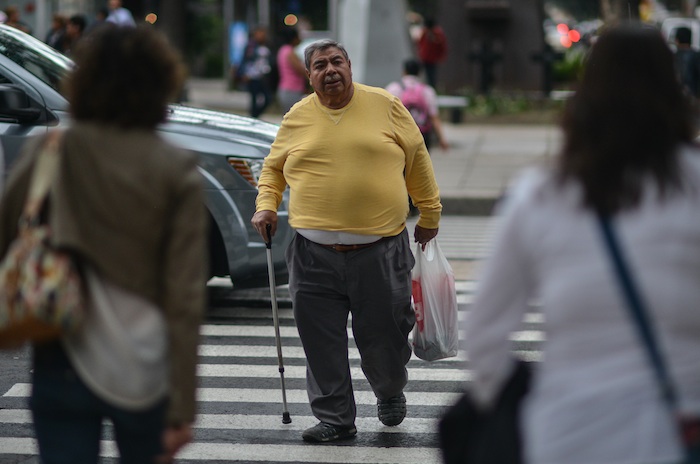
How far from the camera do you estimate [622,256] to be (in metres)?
2.64

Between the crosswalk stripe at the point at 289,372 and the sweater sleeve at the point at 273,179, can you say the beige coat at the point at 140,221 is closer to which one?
the sweater sleeve at the point at 273,179

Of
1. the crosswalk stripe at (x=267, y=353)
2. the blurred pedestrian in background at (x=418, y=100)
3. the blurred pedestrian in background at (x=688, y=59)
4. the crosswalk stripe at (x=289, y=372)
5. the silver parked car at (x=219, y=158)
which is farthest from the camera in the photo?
the blurred pedestrian in background at (x=688, y=59)

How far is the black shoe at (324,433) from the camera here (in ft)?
18.9

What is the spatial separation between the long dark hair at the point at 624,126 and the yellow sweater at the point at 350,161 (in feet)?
8.96

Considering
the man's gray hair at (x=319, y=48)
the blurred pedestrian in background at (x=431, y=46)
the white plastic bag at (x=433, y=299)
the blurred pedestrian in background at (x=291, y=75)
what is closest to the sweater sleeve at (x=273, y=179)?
the man's gray hair at (x=319, y=48)

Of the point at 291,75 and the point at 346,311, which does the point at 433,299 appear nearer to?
the point at 346,311

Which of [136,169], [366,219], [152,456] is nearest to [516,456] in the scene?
[152,456]

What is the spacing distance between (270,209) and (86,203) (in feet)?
8.86

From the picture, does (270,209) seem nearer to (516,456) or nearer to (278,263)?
(278,263)

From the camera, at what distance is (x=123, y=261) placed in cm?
304

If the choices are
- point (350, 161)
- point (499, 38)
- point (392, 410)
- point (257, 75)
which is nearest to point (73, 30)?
point (257, 75)

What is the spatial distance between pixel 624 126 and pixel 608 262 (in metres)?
0.30

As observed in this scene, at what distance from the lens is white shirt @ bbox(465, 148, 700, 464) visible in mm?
2617

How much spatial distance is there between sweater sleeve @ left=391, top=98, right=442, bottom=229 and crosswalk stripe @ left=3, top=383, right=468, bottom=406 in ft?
3.70
